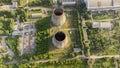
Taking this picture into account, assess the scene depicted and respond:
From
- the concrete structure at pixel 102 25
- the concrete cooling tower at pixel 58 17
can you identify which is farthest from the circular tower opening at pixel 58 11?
the concrete structure at pixel 102 25

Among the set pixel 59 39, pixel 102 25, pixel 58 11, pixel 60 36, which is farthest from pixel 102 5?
pixel 59 39

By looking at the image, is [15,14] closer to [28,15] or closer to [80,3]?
[28,15]

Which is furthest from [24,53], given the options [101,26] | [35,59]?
[101,26]

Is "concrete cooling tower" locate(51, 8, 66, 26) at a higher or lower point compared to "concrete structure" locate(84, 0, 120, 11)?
lower

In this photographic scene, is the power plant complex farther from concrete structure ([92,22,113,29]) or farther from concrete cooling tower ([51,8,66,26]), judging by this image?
concrete structure ([92,22,113,29])

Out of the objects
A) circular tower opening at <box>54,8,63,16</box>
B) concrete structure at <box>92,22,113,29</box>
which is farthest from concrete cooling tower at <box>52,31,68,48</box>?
concrete structure at <box>92,22,113,29</box>

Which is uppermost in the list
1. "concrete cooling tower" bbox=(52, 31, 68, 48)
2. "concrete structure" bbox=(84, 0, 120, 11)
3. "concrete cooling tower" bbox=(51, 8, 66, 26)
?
"concrete structure" bbox=(84, 0, 120, 11)

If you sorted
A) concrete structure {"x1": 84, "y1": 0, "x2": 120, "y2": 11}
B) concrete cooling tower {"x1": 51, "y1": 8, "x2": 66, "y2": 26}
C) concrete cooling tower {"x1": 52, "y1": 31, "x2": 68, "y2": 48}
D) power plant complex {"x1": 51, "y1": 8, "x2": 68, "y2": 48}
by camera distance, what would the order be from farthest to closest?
concrete structure {"x1": 84, "y1": 0, "x2": 120, "y2": 11} → concrete cooling tower {"x1": 51, "y1": 8, "x2": 66, "y2": 26} → power plant complex {"x1": 51, "y1": 8, "x2": 68, "y2": 48} → concrete cooling tower {"x1": 52, "y1": 31, "x2": 68, "y2": 48}
